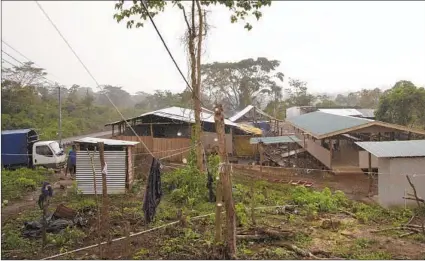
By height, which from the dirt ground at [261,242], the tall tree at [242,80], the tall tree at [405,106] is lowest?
the dirt ground at [261,242]

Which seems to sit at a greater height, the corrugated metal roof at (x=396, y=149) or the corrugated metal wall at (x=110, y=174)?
the corrugated metal roof at (x=396, y=149)

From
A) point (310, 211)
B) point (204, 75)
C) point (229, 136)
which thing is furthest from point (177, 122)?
point (204, 75)

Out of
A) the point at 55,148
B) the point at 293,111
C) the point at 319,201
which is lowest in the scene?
the point at 319,201

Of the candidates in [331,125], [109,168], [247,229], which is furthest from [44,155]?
[331,125]

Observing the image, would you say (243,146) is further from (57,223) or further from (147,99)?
(147,99)

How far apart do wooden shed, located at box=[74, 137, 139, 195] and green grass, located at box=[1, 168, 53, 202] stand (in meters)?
2.28

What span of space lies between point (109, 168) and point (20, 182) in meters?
3.88

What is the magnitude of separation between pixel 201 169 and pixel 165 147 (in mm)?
5243

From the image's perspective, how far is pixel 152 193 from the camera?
26.6 ft

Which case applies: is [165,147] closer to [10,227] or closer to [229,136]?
[229,136]

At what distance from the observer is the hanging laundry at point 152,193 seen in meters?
7.95

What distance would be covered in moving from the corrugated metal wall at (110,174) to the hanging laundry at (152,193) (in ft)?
12.2

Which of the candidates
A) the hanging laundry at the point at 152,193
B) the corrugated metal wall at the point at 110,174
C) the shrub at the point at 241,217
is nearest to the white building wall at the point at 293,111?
the corrugated metal wall at the point at 110,174

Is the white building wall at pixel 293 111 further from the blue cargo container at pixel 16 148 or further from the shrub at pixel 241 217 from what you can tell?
the shrub at pixel 241 217
